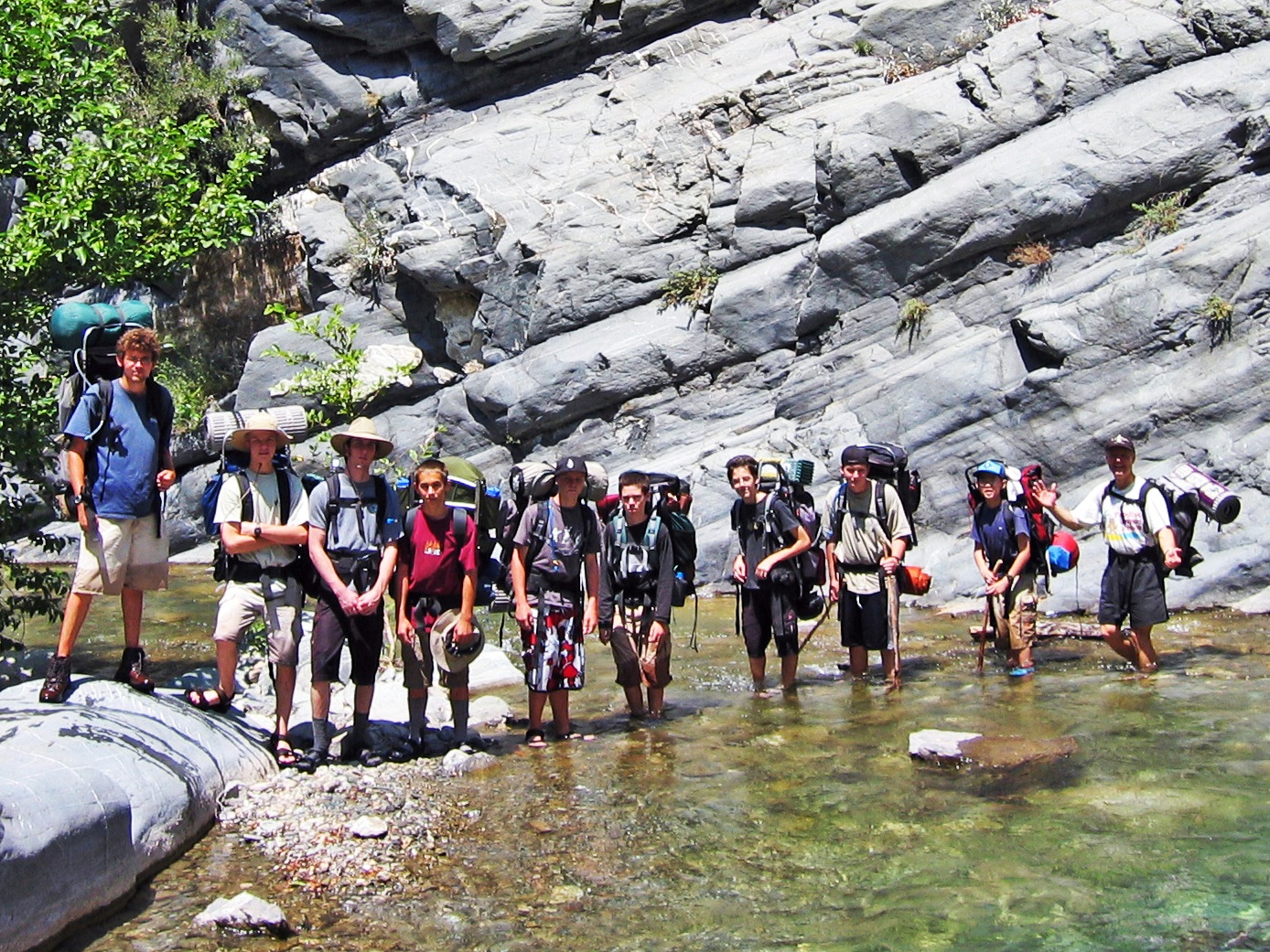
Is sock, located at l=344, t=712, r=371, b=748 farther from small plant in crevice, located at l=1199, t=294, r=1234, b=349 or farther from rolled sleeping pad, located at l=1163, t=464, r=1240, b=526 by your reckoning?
small plant in crevice, located at l=1199, t=294, r=1234, b=349

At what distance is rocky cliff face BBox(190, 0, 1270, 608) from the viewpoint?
17406mm

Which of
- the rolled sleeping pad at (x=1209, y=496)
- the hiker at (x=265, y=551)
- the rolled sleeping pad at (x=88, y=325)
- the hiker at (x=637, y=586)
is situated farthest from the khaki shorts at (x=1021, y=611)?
the rolled sleeping pad at (x=88, y=325)

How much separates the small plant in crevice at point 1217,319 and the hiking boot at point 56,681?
47.9ft

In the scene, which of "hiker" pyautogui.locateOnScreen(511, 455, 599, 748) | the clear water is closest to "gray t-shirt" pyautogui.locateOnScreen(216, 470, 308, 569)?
"hiker" pyautogui.locateOnScreen(511, 455, 599, 748)

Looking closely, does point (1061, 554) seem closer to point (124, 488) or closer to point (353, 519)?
point (353, 519)

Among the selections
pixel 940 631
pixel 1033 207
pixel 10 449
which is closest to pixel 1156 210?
pixel 1033 207

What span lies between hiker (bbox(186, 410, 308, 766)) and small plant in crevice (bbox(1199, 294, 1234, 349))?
12.9 m

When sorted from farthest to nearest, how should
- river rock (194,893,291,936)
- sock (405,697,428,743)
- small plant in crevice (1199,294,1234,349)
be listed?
small plant in crevice (1199,294,1234,349) → sock (405,697,428,743) → river rock (194,893,291,936)

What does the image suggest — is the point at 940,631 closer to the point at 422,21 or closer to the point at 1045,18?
the point at 1045,18

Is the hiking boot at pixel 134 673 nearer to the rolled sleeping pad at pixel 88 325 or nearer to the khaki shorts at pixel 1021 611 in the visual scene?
the rolled sleeping pad at pixel 88 325

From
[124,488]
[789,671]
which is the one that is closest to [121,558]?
[124,488]

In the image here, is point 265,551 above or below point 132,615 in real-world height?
above

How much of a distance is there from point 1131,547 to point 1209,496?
0.79m

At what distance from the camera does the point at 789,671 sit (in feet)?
38.4
